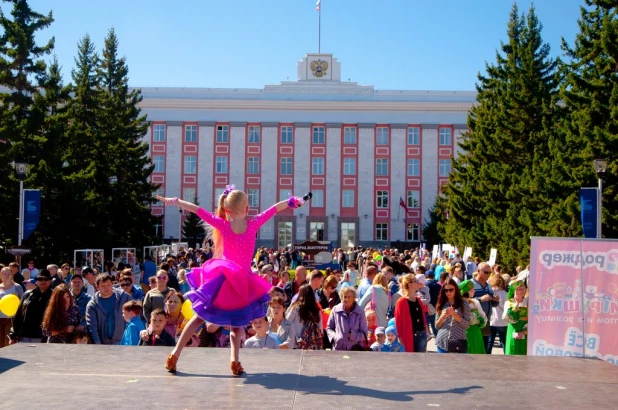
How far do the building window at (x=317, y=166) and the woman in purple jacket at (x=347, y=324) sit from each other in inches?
2438

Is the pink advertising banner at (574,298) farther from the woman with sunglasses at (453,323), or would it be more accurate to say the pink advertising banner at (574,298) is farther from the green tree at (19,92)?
the green tree at (19,92)

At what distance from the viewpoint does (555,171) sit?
26.4 meters

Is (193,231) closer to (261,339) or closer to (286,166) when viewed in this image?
(286,166)

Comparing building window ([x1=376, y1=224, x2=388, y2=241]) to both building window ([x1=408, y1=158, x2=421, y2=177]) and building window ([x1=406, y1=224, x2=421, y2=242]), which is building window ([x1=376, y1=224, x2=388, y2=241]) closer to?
building window ([x1=406, y1=224, x2=421, y2=242])

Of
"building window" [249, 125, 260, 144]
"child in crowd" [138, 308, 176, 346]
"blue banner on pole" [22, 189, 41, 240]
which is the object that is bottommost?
"child in crowd" [138, 308, 176, 346]

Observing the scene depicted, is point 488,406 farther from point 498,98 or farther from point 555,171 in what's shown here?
point 498,98

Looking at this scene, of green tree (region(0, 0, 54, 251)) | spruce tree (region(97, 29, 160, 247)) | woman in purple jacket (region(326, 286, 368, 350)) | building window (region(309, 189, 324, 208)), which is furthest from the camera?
building window (region(309, 189, 324, 208))

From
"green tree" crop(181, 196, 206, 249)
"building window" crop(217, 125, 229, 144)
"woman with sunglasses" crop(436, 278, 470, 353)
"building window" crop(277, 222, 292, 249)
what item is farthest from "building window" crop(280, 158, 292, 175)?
"woman with sunglasses" crop(436, 278, 470, 353)

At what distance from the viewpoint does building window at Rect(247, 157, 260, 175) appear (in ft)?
231

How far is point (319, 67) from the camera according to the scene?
71812 mm

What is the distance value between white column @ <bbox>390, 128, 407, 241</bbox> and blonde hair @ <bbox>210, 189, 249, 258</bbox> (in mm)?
64451

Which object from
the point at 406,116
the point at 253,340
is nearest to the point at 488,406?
the point at 253,340

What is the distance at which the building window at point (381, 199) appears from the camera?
70.6 m

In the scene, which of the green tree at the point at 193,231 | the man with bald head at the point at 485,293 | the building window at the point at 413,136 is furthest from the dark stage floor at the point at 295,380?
the building window at the point at 413,136
